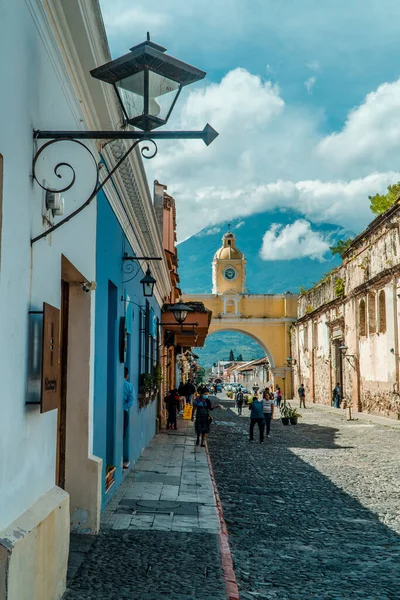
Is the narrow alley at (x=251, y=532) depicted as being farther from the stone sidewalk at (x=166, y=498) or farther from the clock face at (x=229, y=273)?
the clock face at (x=229, y=273)

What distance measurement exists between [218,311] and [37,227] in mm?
44672

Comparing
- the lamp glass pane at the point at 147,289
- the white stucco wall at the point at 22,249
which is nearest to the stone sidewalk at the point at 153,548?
the white stucco wall at the point at 22,249

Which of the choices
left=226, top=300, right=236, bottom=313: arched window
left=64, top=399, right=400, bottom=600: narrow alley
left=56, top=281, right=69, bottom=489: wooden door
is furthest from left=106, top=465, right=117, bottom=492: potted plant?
left=226, top=300, right=236, bottom=313: arched window

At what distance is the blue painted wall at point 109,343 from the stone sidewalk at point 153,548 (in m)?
0.50

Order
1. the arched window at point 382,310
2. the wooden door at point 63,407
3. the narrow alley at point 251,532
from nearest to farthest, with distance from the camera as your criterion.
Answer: the narrow alley at point 251,532
the wooden door at point 63,407
the arched window at point 382,310

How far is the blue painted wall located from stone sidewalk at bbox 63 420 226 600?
0.50 m

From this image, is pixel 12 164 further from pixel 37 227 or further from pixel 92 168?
pixel 92 168

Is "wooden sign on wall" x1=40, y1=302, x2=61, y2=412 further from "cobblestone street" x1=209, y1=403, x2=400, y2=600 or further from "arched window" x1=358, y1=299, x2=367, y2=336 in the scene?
"arched window" x1=358, y1=299, x2=367, y2=336

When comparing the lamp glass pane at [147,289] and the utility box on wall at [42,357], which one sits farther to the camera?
the lamp glass pane at [147,289]

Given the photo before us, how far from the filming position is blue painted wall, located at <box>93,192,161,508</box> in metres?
6.58

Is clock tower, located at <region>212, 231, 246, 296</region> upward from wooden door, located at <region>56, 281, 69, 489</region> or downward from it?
upward

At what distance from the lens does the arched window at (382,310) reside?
23834 millimetres

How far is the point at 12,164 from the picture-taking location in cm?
332

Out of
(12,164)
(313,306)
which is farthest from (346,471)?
(313,306)
